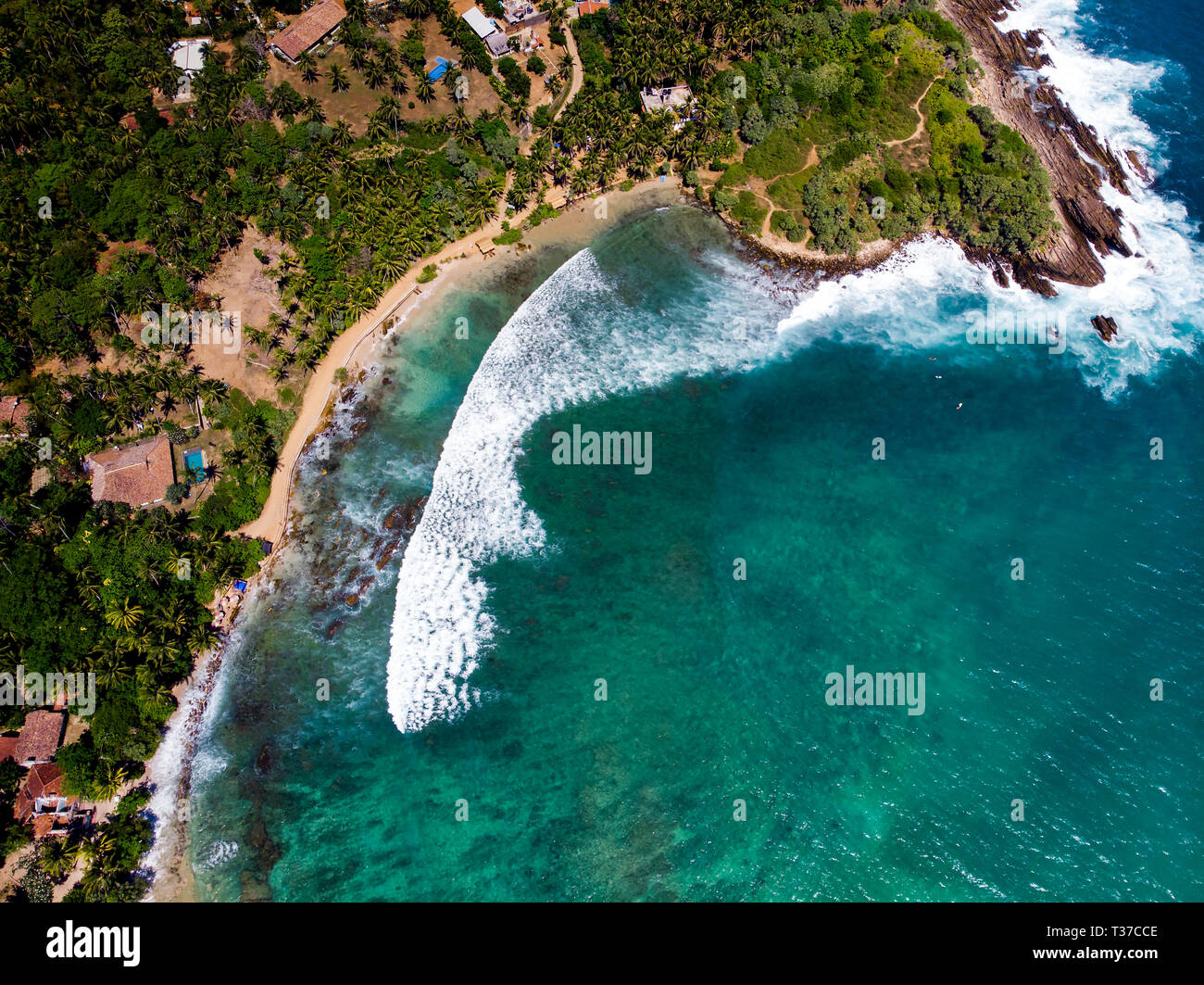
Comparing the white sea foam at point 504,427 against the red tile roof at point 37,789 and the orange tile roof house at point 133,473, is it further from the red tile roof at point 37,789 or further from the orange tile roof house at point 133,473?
the red tile roof at point 37,789

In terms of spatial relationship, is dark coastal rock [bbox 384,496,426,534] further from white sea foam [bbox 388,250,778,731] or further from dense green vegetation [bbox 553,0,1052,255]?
dense green vegetation [bbox 553,0,1052,255]

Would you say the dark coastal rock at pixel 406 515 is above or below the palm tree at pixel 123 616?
above

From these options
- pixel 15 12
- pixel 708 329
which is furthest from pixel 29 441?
pixel 708 329

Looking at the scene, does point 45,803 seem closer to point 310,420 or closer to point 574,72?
point 310,420

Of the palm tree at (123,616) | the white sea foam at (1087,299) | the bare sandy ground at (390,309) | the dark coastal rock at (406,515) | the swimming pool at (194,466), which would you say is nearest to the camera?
the palm tree at (123,616)

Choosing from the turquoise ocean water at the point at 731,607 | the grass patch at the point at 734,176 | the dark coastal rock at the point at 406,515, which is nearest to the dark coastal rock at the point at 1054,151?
the turquoise ocean water at the point at 731,607
